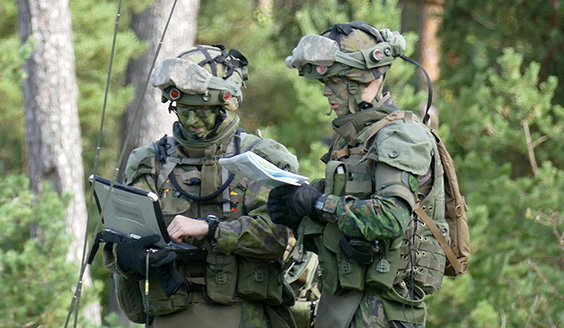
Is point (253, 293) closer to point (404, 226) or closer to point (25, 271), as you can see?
point (404, 226)

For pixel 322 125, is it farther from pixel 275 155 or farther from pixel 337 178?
pixel 337 178

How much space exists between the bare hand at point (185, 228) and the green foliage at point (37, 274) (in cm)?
388

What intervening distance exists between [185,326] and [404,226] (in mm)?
A: 1449

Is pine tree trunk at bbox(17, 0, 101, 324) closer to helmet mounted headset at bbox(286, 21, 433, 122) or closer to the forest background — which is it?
the forest background

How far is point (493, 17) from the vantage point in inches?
527

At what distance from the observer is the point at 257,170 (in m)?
4.06

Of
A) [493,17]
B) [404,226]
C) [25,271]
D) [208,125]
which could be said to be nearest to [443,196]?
[404,226]

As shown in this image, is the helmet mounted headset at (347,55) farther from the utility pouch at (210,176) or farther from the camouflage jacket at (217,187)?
the utility pouch at (210,176)

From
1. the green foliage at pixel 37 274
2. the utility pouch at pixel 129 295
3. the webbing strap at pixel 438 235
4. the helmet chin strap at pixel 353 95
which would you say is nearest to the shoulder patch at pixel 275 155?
the helmet chin strap at pixel 353 95

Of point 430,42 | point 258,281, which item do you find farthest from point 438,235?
point 430,42

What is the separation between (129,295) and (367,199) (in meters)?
1.59

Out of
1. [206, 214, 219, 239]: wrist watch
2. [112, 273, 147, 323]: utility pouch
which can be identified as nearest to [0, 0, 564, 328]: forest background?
[112, 273, 147, 323]: utility pouch

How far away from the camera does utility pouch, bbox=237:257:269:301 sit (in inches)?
184

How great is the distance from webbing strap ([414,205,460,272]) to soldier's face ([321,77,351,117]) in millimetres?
650
